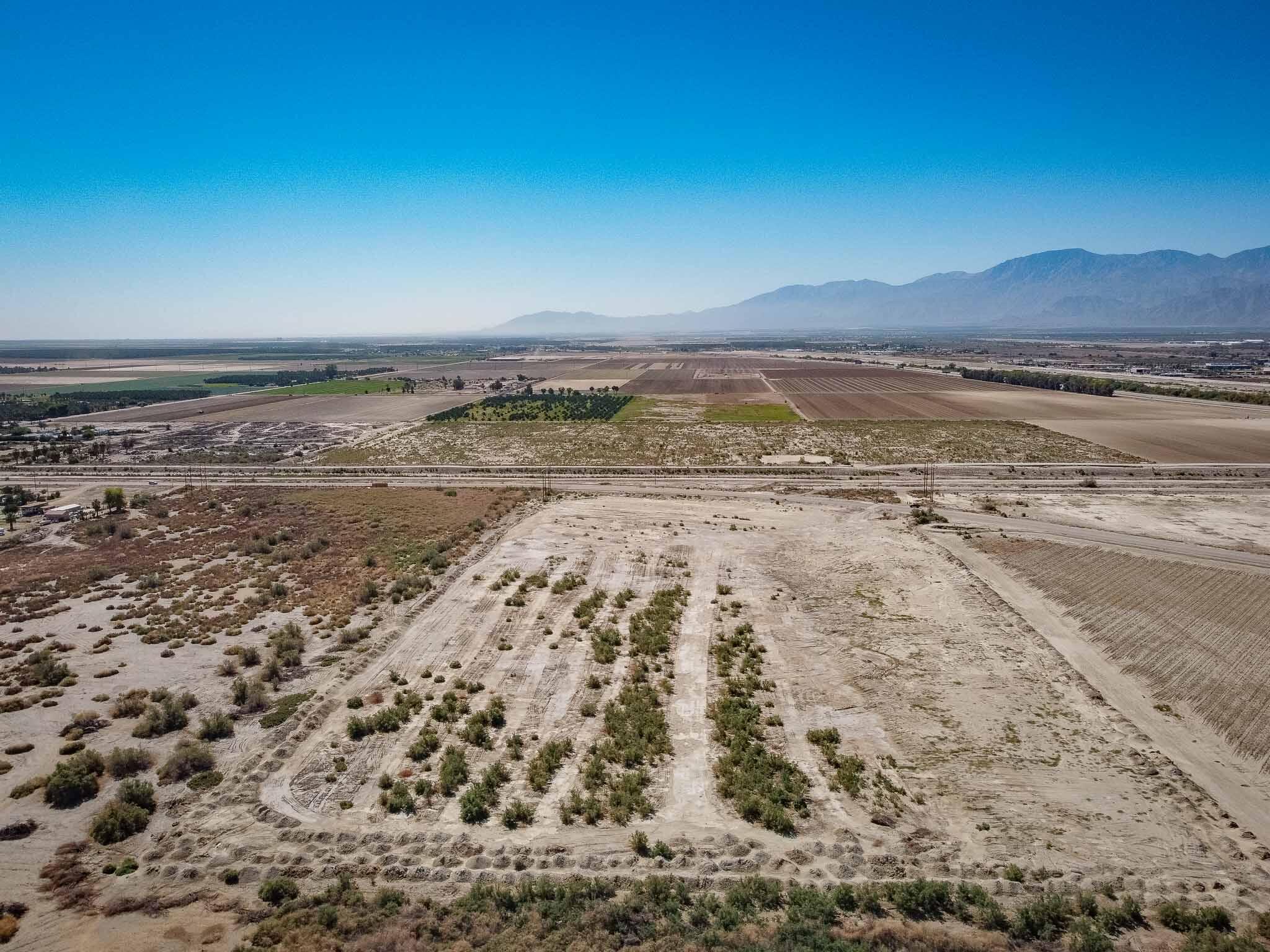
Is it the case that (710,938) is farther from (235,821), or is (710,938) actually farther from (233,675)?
(233,675)

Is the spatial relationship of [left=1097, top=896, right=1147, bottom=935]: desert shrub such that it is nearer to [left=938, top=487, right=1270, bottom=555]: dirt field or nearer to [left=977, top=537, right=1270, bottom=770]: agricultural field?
[left=977, top=537, right=1270, bottom=770]: agricultural field

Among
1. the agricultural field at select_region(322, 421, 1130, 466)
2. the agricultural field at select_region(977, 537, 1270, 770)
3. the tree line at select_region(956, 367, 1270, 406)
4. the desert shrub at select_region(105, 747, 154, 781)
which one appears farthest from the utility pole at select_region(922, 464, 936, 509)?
A: the tree line at select_region(956, 367, 1270, 406)

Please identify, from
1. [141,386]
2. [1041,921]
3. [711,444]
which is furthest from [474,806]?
[141,386]

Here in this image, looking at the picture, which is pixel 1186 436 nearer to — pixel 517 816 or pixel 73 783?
pixel 517 816

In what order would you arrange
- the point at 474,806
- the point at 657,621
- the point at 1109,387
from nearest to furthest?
the point at 474,806 < the point at 657,621 < the point at 1109,387

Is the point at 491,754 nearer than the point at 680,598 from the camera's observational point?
Yes

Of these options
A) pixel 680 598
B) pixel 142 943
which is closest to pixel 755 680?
pixel 680 598

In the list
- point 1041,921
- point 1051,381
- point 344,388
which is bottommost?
point 1041,921
